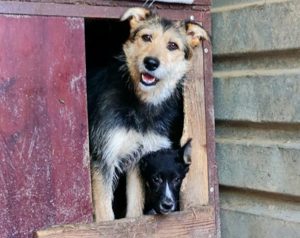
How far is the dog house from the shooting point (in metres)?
3.21

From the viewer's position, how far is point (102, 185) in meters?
3.76

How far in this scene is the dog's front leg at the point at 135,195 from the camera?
13.0 feet

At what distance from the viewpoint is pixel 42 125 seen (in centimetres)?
330

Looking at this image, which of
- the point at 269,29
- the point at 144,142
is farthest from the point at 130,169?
the point at 269,29

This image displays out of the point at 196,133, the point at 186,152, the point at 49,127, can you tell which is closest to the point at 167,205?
the point at 186,152

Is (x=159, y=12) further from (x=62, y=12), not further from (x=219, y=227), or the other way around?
(x=219, y=227)

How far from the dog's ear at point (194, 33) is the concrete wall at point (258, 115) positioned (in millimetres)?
175

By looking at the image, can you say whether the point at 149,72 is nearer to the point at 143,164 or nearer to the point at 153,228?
the point at 143,164

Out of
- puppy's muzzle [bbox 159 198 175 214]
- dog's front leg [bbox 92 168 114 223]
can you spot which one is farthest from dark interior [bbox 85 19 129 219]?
puppy's muzzle [bbox 159 198 175 214]

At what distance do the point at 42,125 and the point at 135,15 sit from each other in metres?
0.87

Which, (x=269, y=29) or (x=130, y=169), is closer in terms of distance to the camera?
(x=269, y=29)

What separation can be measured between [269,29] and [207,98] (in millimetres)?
559

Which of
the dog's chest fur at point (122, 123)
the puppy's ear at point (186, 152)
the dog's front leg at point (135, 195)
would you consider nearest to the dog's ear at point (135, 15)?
the dog's chest fur at point (122, 123)

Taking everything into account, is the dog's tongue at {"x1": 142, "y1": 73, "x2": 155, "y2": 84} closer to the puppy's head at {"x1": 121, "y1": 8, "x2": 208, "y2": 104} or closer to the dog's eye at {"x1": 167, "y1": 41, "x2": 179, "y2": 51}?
the puppy's head at {"x1": 121, "y1": 8, "x2": 208, "y2": 104}
